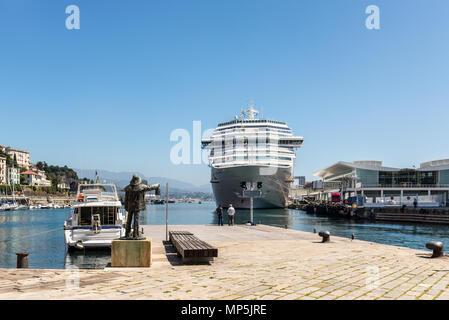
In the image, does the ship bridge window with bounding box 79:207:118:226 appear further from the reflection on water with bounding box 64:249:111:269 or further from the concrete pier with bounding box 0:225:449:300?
the concrete pier with bounding box 0:225:449:300

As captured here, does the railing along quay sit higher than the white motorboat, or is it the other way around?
the white motorboat

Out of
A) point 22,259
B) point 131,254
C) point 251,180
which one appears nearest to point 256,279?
point 131,254

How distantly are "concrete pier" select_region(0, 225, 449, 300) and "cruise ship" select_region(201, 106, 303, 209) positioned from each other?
54.9m

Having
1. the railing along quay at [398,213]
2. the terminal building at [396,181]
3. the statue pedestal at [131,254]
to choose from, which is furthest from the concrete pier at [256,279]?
the terminal building at [396,181]

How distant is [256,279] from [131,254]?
366 centimetres

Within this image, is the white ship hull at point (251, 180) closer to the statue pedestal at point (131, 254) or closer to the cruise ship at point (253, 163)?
the cruise ship at point (253, 163)

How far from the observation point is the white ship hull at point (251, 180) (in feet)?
228

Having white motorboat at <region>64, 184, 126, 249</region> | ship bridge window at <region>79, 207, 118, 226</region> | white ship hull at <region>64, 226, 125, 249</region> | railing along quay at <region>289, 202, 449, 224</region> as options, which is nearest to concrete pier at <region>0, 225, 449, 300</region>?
white ship hull at <region>64, 226, 125, 249</region>

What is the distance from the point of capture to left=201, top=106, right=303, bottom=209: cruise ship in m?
70.6

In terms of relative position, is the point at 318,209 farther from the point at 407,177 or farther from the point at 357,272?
the point at 357,272

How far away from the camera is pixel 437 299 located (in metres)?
7.18

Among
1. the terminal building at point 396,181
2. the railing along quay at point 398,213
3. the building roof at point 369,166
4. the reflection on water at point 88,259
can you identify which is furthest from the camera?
the building roof at point 369,166

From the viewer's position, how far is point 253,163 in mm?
70312

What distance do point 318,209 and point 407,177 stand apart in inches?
874
